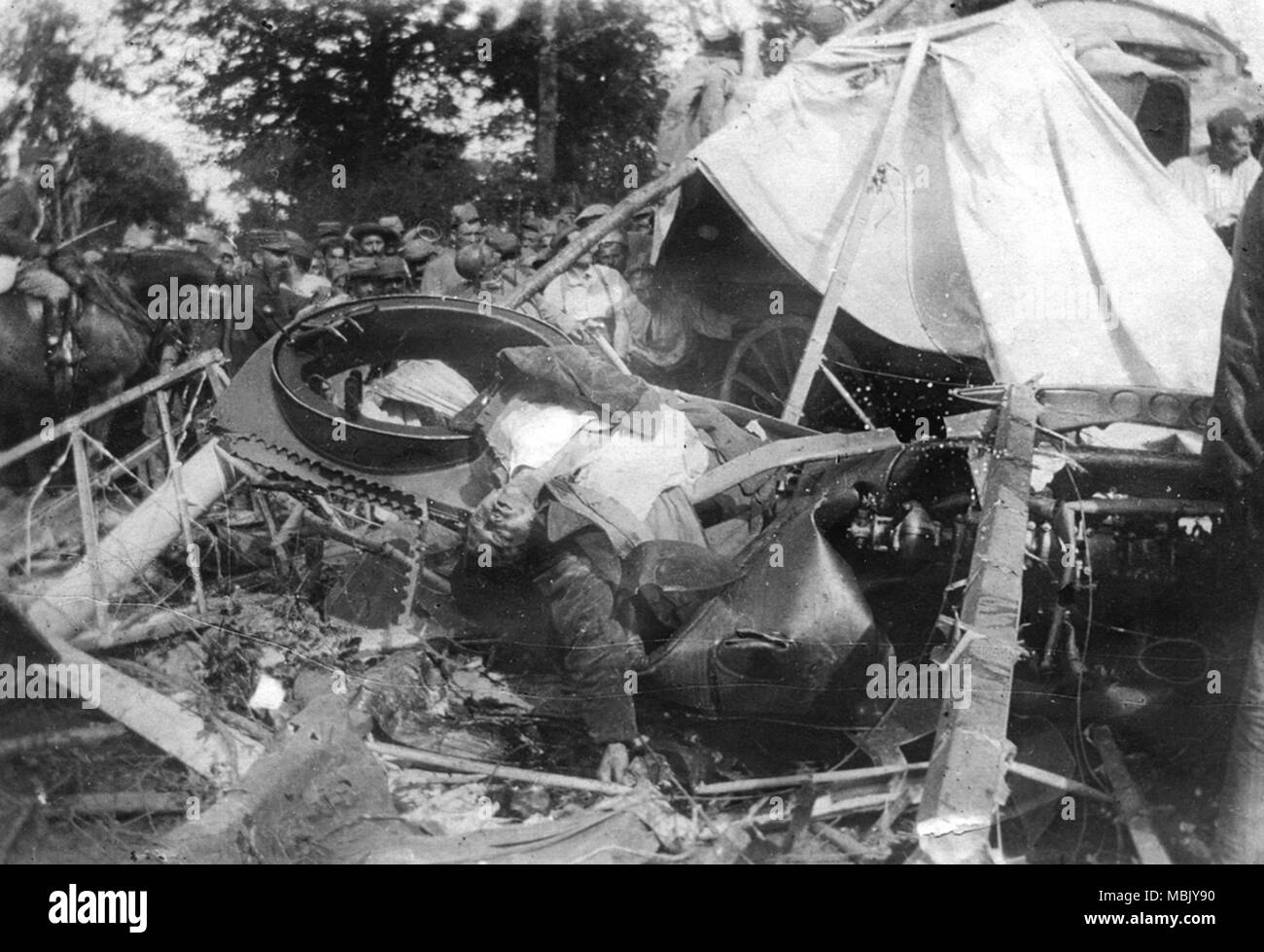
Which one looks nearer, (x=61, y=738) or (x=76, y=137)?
(x=61, y=738)

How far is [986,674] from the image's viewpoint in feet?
12.3

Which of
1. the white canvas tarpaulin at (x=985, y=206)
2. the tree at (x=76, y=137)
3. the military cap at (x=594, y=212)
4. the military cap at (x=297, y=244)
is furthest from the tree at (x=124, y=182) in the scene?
the white canvas tarpaulin at (x=985, y=206)

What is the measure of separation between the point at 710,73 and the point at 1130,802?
3194mm

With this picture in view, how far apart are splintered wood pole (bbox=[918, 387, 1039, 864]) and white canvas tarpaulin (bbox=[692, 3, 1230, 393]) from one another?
563mm

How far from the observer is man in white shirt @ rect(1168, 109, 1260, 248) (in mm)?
4562

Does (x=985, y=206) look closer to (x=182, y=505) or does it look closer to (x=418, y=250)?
(x=418, y=250)

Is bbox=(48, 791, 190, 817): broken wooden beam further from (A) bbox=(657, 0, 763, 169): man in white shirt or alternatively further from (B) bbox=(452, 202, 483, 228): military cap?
(A) bbox=(657, 0, 763, 169): man in white shirt

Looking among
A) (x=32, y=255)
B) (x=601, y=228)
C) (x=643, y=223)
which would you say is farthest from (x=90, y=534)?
(x=643, y=223)

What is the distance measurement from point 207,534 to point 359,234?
1.38 meters

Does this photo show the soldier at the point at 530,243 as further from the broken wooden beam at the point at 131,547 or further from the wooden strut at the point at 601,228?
the broken wooden beam at the point at 131,547

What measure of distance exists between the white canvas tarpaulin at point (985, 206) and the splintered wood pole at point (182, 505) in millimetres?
2382

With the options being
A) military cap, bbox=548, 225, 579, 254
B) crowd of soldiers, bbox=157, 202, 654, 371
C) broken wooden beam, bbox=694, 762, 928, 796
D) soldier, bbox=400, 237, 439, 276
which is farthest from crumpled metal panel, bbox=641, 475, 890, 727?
soldier, bbox=400, 237, 439, 276

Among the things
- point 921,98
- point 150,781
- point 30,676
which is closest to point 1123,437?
point 921,98
